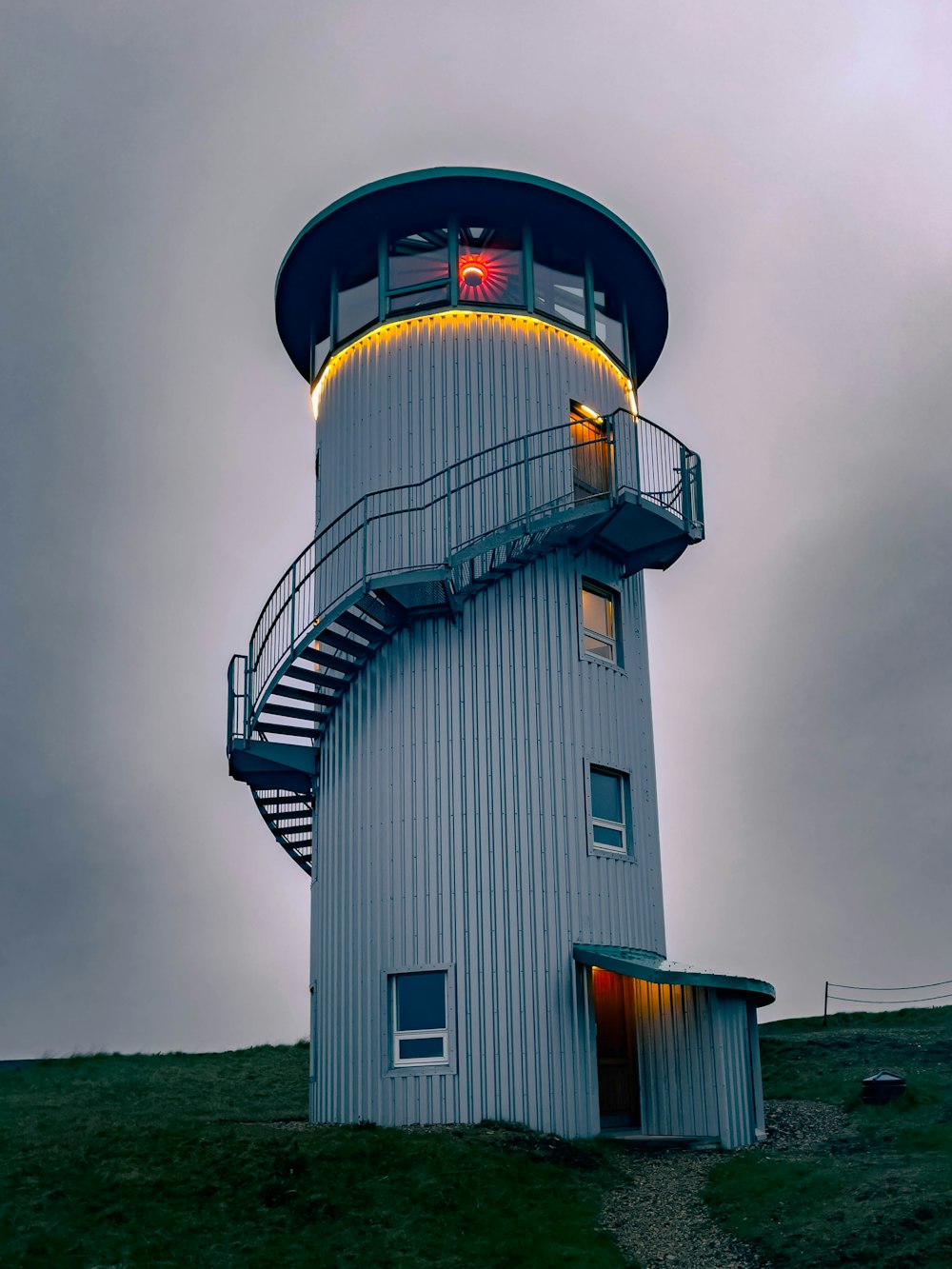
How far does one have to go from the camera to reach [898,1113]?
2020 cm

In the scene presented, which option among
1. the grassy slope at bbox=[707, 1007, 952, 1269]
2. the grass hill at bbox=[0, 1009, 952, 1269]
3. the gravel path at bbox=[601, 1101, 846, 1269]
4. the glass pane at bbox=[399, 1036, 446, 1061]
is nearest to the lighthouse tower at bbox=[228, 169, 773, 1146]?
the glass pane at bbox=[399, 1036, 446, 1061]

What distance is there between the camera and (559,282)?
919 inches

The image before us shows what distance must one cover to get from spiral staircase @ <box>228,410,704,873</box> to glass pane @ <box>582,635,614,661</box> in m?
1.50

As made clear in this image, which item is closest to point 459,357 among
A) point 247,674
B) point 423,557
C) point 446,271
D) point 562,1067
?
point 446,271

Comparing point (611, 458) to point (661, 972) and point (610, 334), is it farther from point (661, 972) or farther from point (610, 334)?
point (661, 972)

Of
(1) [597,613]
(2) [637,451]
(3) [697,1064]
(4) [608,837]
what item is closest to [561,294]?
(2) [637,451]

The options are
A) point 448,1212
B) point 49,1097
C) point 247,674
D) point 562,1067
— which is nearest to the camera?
point 448,1212

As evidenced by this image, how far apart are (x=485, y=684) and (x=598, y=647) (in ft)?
8.23

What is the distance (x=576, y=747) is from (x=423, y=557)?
3.82 meters

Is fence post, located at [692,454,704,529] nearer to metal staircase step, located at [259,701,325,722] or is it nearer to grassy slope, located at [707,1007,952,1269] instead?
metal staircase step, located at [259,701,325,722]

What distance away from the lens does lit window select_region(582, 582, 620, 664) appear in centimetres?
2192

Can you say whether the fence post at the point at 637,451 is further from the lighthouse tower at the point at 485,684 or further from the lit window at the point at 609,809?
the lit window at the point at 609,809

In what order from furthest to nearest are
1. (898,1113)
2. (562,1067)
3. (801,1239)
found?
(898,1113)
(562,1067)
(801,1239)

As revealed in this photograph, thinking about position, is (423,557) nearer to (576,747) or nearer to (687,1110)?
(576,747)
